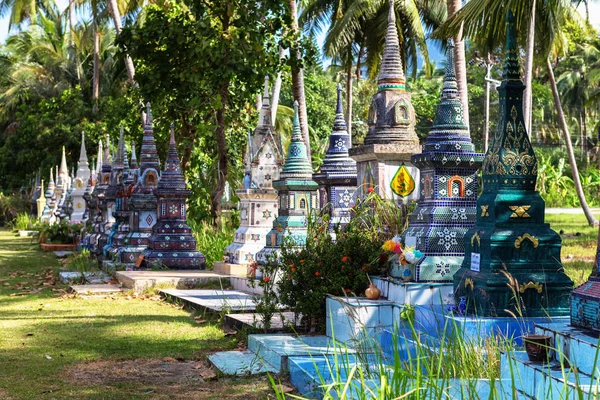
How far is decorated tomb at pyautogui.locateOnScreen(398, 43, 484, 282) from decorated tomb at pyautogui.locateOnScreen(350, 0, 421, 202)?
6.02 ft

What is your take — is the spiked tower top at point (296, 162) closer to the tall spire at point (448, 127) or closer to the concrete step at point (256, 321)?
the concrete step at point (256, 321)

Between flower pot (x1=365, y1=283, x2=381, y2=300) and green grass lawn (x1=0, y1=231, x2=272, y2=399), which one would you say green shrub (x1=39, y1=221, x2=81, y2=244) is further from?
flower pot (x1=365, y1=283, x2=381, y2=300)

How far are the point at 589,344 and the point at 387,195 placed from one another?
5754mm

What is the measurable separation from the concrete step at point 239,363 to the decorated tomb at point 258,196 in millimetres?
5927

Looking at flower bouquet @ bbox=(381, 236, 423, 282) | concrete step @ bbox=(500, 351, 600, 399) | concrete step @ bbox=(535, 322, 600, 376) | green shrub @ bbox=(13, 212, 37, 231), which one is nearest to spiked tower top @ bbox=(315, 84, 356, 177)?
flower bouquet @ bbox=(381, 236, 423, 282)

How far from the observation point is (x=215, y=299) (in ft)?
37.6

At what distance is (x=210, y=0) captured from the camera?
56.6 ft

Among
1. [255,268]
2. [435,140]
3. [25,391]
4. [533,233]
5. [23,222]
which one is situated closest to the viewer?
[25,391]

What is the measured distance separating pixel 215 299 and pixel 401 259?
409 cm

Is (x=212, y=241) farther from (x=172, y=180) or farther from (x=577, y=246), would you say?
(x=577, y=246)

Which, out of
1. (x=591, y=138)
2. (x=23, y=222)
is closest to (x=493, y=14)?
(x=23, y=222)

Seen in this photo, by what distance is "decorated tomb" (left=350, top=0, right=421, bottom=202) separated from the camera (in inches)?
416

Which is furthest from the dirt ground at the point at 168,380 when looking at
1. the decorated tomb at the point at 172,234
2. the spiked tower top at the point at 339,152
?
the decorated tomb at the point at 172,234

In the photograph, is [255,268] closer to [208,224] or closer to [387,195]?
[387,195]
